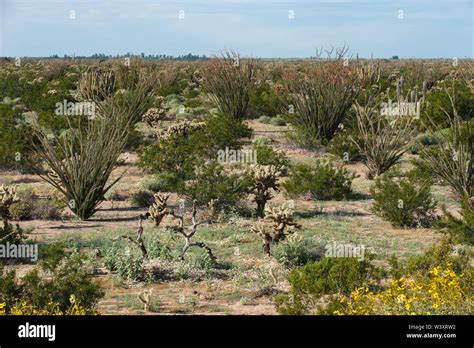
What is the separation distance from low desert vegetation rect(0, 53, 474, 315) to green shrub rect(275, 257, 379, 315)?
2 centimetres

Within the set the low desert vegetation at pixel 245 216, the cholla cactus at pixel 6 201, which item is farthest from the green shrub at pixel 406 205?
the cholla cactus at pixel 6 201

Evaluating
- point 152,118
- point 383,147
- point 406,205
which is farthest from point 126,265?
point 152,118

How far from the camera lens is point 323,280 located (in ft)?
26.1

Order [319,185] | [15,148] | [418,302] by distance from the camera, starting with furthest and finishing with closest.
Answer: [15,148] < [319,185] < [418,302]

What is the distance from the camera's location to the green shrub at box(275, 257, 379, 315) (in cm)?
765

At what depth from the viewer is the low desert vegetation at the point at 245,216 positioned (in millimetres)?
7824

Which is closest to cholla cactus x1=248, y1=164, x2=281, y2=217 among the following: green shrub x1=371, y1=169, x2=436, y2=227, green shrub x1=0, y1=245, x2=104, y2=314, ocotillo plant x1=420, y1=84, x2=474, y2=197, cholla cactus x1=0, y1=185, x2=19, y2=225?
green shrub x1=371, y1=169, x2=436, y2=227

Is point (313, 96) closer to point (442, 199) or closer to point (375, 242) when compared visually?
point (442, 199)

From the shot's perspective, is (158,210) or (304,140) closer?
(158,210)

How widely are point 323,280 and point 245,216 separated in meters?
4.79

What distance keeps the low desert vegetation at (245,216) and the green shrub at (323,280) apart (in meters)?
0.02

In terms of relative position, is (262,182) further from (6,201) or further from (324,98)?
(324,98)

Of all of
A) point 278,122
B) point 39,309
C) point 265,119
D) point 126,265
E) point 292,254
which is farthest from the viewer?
point 265,119

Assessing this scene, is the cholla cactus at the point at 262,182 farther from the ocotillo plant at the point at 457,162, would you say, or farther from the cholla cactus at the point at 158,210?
the ocotillo plant at the point at 457,162
